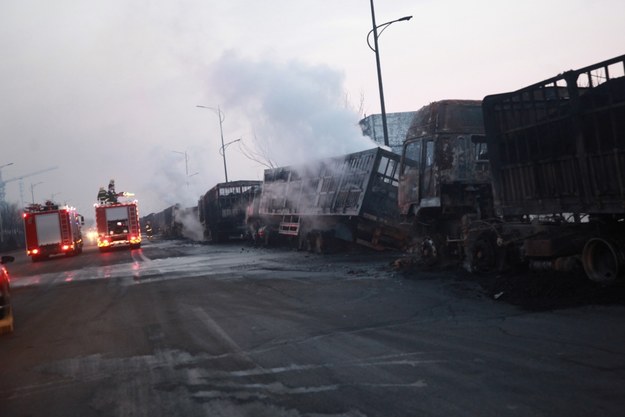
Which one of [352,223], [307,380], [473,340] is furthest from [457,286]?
[352,223]

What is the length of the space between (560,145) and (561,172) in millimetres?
403

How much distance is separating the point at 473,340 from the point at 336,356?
160cm

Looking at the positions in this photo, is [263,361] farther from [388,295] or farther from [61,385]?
[388,295]

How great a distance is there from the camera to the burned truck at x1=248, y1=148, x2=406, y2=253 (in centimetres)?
1898

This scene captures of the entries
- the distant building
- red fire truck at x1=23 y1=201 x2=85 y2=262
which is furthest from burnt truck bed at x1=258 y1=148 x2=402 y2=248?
the distant building

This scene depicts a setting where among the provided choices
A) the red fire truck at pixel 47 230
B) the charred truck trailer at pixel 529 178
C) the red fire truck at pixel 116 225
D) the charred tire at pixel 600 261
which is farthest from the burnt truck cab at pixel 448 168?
the red fire truck at pixel 116 225

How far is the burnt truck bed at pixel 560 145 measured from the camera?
8.09 m

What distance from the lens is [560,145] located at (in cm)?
913

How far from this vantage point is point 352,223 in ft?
67.6

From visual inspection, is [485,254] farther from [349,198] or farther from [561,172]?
[349,198]

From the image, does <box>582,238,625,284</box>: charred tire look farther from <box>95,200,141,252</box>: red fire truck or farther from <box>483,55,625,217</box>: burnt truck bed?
<box>95,200,141,252</box>: red fire truck

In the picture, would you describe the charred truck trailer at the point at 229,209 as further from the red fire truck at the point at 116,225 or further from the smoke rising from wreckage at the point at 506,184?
the smoke rising from wreckage at the point at 506,184

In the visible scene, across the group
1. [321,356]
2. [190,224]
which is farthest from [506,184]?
[190,224]

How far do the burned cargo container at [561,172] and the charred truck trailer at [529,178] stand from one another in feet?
0.05
